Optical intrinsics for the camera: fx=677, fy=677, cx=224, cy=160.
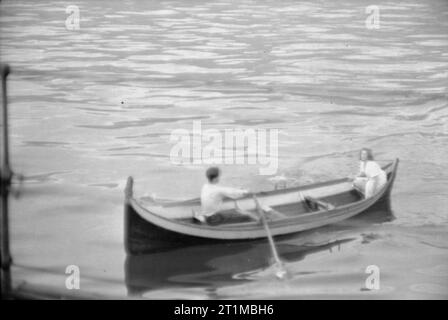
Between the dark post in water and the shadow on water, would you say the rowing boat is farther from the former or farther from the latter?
the dark post in water

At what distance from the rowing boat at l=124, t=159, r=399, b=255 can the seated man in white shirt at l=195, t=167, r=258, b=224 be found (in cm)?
19

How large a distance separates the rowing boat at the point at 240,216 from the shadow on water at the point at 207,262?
0.18m

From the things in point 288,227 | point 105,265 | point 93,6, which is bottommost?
point 105,265

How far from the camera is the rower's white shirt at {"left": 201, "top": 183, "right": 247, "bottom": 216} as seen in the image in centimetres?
934

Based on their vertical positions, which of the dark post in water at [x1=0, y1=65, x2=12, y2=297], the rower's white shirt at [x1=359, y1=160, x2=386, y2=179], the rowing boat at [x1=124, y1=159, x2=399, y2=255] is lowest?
the rowing boat at [x1=124, y1=159, x2=399, y2=255]

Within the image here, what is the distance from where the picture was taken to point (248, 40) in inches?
998

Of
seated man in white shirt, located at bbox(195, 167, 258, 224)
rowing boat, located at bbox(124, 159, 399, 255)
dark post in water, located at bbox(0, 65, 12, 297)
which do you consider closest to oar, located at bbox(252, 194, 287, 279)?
rowing boat, located at bbox(124, 159, 399, 255)

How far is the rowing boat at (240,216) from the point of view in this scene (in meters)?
8.98

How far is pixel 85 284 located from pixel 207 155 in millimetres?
6919

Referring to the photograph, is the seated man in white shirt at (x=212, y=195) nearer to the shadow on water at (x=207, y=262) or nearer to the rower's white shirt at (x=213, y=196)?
the rower's white shirt at (x=213, y=196)

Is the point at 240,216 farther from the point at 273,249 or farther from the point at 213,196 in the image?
the point at 273,249
